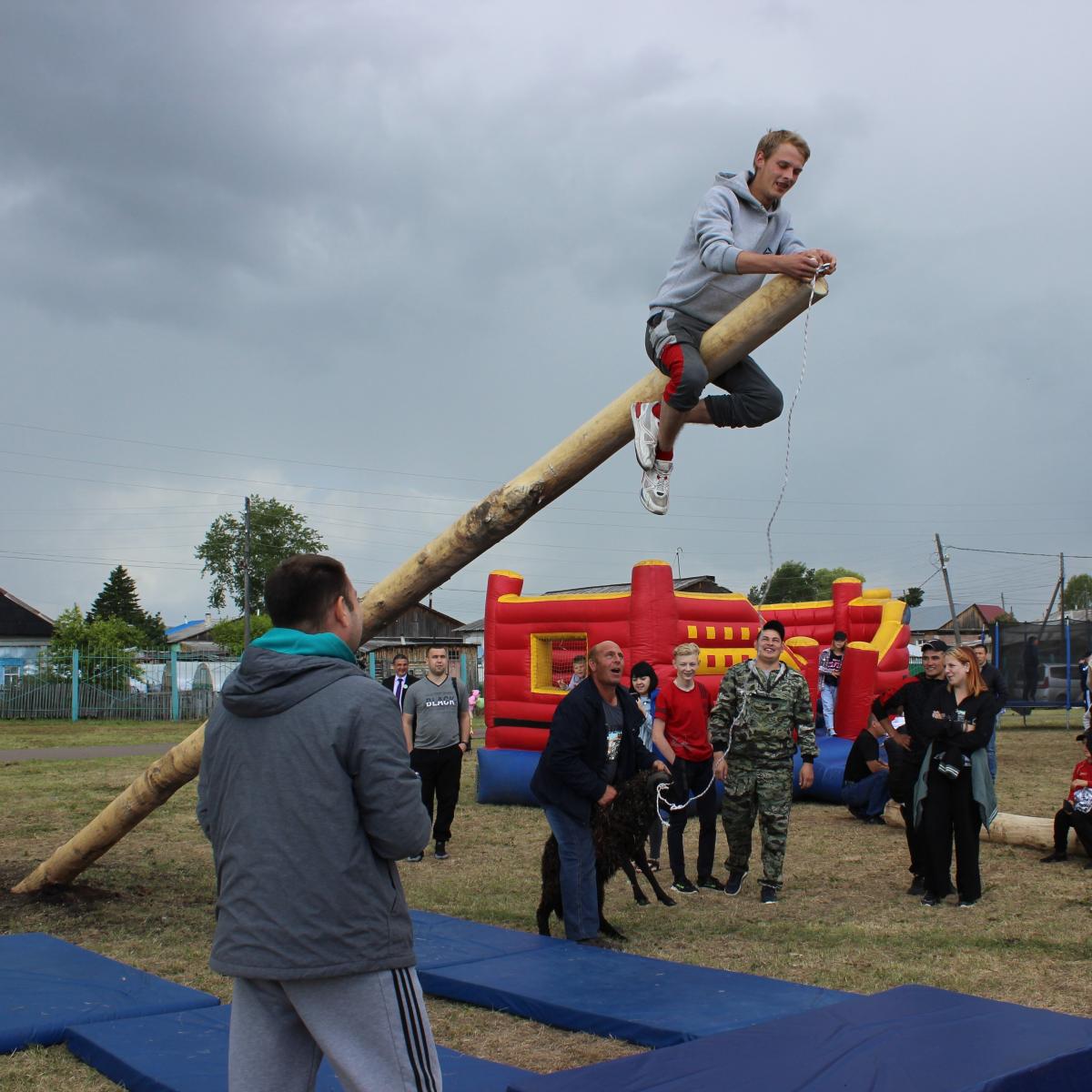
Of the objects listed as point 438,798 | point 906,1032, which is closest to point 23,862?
point 438,798

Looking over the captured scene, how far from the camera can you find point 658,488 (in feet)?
15.3

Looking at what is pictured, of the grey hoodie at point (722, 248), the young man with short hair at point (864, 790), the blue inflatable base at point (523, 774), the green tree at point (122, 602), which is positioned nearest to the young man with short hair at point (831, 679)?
the blue inflatable base at point (523, 774)

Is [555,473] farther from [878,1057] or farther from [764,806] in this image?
[764,806]

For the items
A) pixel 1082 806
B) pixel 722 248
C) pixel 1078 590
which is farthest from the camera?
pixel 1078 590

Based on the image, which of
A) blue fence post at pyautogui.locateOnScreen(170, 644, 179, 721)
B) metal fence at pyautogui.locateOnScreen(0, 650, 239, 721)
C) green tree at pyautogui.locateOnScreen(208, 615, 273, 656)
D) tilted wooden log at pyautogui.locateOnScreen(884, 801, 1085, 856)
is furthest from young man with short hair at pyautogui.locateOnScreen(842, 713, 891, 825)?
green tree at pyautogui.locateOnScreen(208, 615, 273, 656)

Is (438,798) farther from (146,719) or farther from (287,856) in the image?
(146,719)

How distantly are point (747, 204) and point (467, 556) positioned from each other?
2025 mm

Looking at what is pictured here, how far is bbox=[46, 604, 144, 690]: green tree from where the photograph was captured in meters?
30.7

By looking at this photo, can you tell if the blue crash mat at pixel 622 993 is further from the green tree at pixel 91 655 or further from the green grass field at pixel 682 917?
the green tree at pixel 91 655

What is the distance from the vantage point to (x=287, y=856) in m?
2.62

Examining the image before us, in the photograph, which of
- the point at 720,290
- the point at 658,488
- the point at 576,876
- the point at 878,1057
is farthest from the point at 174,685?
the point at 878,1057

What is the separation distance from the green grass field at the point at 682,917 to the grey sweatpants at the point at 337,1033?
1.94 m

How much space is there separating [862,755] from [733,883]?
271cm

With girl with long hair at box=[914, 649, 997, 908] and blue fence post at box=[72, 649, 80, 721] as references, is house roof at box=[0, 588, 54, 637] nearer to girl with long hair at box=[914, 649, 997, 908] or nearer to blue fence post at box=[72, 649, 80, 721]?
blue fence post at box=[72, 649, 80, 721]
